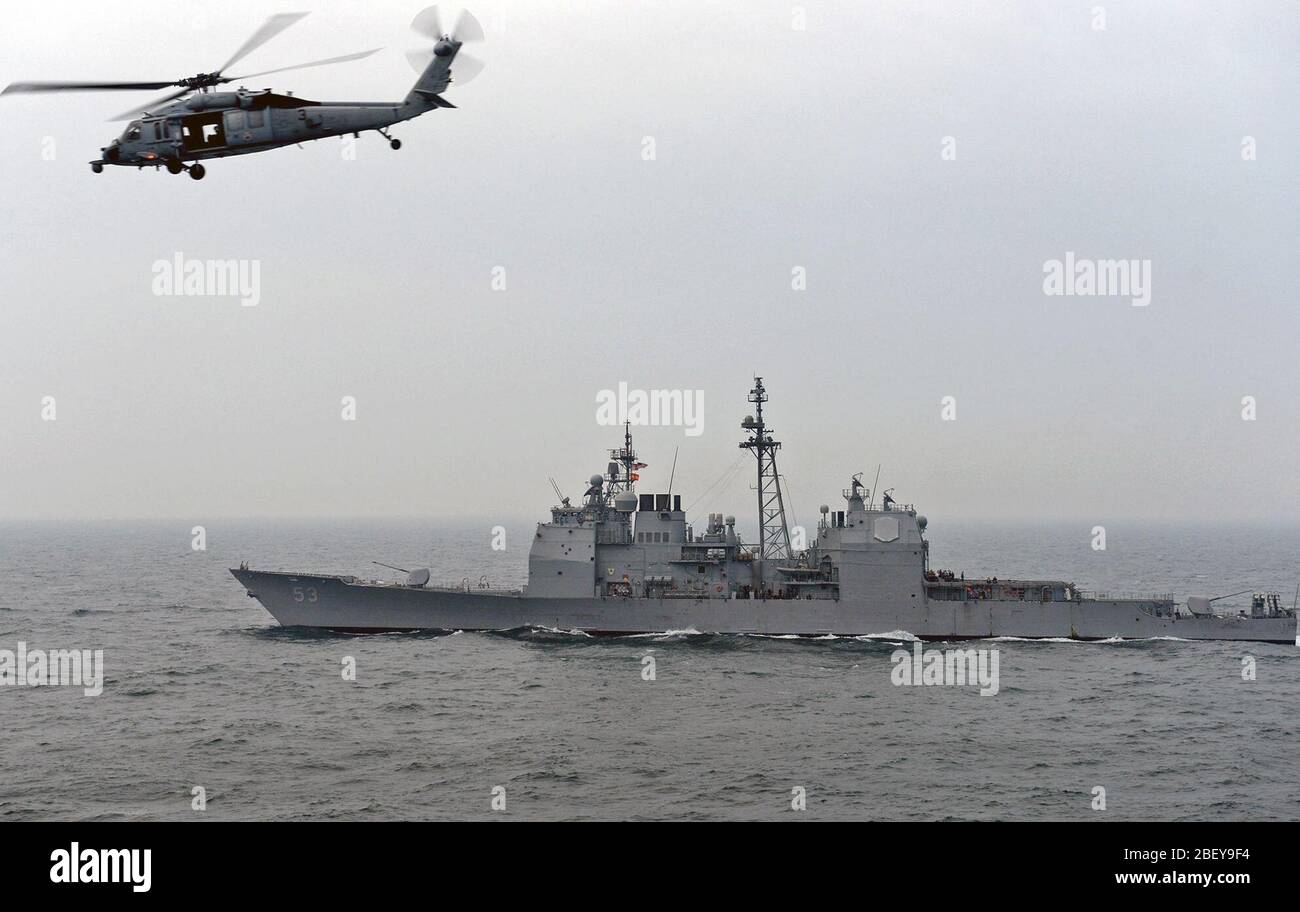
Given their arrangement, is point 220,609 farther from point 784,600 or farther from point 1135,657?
point 1135,657

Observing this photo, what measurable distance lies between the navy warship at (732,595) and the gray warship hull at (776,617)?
0.11ft

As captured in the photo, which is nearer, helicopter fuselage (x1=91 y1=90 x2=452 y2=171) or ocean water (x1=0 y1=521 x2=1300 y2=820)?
helicopter fuselage (x1=91 y1=90 x2=452 y2=171)

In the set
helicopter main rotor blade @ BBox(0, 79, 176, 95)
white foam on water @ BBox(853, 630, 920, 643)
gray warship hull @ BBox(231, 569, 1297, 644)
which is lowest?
white foam on water @ BBox(853, 630, 920, 643)

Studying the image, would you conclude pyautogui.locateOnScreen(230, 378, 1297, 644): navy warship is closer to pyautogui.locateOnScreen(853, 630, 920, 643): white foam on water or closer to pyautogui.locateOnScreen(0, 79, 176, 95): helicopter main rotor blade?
pyautogui.locateOnScreen(853, 630, 920, 643): white foam on water

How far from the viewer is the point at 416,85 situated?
1514 cm

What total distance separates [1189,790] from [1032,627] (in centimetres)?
1479

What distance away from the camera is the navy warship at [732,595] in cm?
3622

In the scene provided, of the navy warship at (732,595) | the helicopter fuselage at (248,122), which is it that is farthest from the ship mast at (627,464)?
the helicopter fuselage at (248,122)

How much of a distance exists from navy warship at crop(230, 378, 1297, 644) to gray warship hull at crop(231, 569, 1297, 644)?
0.03 m

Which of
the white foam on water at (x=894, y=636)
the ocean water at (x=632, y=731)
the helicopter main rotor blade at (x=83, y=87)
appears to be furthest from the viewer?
the white foam on water at (x=894, y=636)

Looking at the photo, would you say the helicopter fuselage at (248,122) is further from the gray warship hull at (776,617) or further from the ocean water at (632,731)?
the gray warship hull at (776,617)

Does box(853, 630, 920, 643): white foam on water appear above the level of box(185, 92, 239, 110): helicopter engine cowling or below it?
below

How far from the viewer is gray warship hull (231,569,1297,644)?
119 ft

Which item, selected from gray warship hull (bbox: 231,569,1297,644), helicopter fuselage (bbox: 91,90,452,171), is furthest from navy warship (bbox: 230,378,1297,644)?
helicopter fuselage (bbox: 91,90,452,171)
